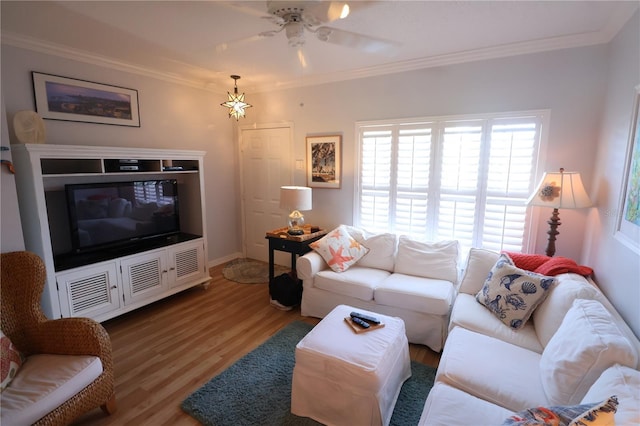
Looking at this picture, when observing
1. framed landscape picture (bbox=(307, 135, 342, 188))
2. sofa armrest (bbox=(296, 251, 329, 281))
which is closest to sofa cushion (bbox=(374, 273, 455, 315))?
sofa armrest (bbox=(296, 251, 329, 281))

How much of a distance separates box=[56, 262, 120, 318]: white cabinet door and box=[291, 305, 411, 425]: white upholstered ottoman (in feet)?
6.87

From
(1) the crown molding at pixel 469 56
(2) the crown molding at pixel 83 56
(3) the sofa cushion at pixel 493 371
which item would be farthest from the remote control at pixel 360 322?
(2) the crown molding at pixel 83 56

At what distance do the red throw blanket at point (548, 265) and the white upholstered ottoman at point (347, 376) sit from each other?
1279 millimetres

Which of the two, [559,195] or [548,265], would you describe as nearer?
[548,265]

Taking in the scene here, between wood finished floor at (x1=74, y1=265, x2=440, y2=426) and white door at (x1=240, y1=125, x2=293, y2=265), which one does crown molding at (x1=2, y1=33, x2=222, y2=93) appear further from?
wood finished floor at (x1=74, y1=265, x2=440, y2=426)

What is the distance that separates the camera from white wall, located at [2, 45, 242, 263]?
2641 millimetres

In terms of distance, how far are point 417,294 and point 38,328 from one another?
2653 millimetres

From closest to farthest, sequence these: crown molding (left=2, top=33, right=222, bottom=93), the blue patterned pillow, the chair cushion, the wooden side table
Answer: the blue patterned pillow, the chair cushion, crown molding (left=2, top=33, right=222, bottom=93), the wooden side table

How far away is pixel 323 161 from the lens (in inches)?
153

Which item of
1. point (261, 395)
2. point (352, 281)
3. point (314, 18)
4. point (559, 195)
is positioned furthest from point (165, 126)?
point (559, 195)

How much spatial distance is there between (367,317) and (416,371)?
642mm

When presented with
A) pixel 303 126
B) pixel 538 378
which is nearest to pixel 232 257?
pixel 303 126

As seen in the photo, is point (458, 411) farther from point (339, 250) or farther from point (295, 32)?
point (295, 32)

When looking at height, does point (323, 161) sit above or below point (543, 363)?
above
